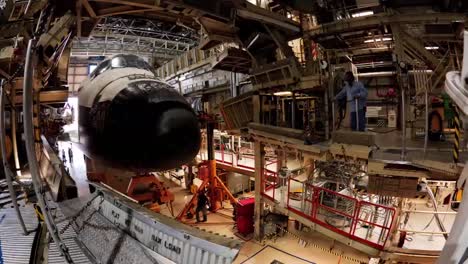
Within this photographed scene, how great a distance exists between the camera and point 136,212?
14.4 ft

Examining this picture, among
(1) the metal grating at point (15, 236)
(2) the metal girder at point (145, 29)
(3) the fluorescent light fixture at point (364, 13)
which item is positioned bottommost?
(1) the metal grating at point (15, 236)

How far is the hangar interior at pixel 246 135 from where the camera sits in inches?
152

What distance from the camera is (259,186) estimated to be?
1197 cm

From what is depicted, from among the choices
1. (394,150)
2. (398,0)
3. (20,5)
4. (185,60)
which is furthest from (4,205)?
(185,60)

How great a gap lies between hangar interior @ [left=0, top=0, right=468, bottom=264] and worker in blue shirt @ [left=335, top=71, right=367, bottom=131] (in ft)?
0.16

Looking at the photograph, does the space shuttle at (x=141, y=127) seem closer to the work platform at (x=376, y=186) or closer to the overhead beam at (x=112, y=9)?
the overhead beam at (x=112, y=9)

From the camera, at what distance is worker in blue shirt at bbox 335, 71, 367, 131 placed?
7387 mm

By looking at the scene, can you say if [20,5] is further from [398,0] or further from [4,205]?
[398,0]

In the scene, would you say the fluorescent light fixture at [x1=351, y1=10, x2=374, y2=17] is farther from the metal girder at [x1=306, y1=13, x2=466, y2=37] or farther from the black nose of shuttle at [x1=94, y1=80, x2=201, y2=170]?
the black nose of shuttle at [x1=94, y1=80, x2=201, y2=170]

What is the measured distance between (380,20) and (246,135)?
251 inches

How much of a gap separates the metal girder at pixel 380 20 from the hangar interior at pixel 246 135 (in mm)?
49

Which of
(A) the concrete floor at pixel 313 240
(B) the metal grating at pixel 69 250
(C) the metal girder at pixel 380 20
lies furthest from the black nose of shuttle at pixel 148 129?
(C) the metal girder at pixel 380 20

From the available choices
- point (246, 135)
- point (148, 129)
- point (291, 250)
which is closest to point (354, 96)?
point (148, 129)

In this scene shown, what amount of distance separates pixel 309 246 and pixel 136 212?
30.2ft
